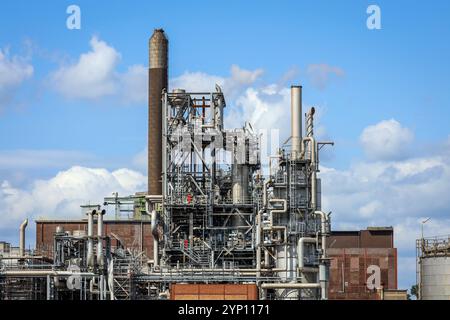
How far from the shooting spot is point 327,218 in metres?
61.8

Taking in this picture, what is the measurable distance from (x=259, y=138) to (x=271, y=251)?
340 inches

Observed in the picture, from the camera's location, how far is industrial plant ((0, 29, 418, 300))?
58.2 meters

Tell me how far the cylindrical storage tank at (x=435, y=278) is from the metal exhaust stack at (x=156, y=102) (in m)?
23.7

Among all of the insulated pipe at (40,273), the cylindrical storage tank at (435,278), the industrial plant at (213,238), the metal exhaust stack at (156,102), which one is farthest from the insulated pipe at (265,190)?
the metal exhaust stack at (156,102)

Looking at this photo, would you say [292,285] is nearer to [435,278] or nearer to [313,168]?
[313,168]

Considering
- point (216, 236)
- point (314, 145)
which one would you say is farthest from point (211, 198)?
point (314, 145)

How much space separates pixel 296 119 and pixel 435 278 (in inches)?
554

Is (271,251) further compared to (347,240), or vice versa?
(347,240)

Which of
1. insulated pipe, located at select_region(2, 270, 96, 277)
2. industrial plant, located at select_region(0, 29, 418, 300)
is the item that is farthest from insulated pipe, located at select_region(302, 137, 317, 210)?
insulated pipe, located at select_region(2, 270, 96, 277)

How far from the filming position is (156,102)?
82000 mm

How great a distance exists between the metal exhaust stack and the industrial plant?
901 cm

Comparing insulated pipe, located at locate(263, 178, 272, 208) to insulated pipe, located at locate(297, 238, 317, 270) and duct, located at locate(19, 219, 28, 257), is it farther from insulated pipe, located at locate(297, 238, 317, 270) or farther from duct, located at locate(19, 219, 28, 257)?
duct, located at locate(19, 219, 28, 257)
